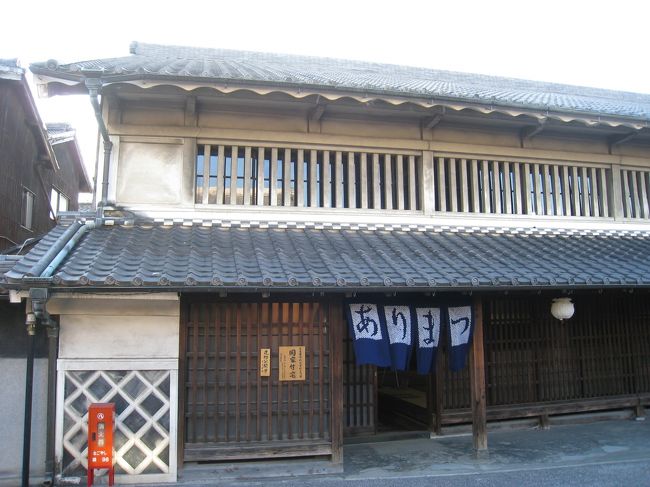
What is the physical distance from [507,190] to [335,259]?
4.63 m

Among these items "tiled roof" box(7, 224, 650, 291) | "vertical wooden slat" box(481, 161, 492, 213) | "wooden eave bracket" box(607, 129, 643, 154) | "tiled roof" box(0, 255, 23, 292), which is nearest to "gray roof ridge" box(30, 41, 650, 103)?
"wooden eave bracket" box(607, 129, 643, 154)

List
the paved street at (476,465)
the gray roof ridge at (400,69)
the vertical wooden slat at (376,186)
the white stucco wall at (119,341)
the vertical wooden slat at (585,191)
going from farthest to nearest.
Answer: the gray roof ridge at (400,69) → the vertical wooden slat at (585,191) → the vertical wooden slat at (376,186) → the paved street at (476,465) → the white stucco wall at (119,341)

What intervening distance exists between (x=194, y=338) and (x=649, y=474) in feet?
24.0

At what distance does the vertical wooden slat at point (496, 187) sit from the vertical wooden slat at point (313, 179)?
3730mm

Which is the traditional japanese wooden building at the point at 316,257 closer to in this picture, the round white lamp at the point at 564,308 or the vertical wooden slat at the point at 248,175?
the vertical wooden slat at the point at 248,175

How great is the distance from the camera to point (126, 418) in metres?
7.05

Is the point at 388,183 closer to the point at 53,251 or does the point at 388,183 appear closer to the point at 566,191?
the point at 566,191

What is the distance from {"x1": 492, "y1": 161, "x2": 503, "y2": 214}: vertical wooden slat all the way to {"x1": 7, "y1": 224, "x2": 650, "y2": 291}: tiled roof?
24.3 inches

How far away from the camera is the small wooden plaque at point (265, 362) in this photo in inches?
299

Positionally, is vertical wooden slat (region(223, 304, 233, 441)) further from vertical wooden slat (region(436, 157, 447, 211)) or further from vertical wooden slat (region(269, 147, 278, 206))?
vertical wooden slat (region(436, 157, 447, 211))

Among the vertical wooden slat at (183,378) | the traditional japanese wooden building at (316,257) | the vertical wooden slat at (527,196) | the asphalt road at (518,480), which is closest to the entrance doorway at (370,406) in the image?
the traditional japanese wooden building at (316,257)

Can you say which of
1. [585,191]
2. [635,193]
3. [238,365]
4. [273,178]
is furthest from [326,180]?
[635,193]

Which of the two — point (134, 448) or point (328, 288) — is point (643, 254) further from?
point (134, 448)

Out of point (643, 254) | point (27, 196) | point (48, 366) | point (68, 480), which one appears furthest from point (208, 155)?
point (27, 196)
